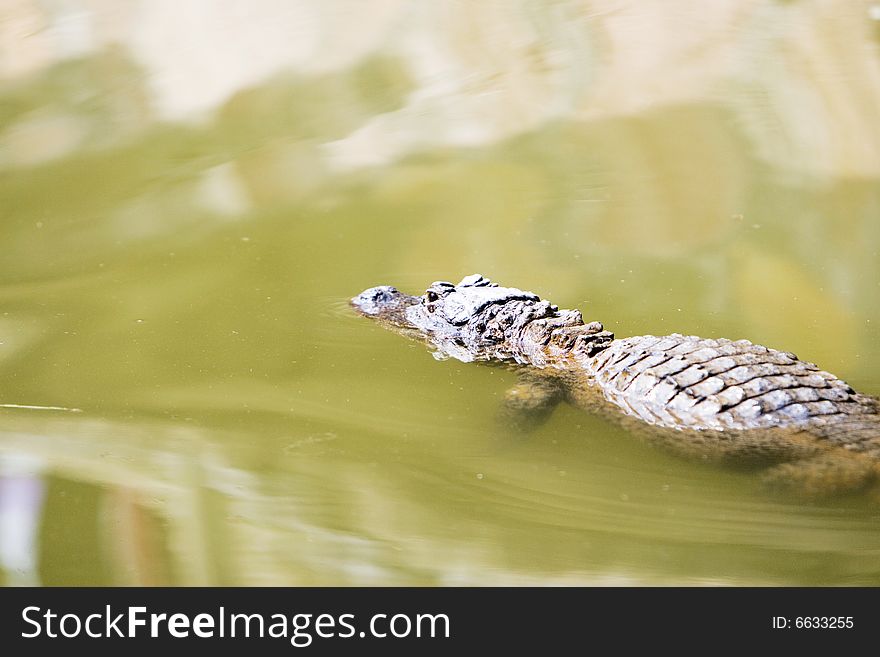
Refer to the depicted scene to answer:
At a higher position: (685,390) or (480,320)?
(480,320)

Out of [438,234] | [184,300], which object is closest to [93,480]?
[184,300]

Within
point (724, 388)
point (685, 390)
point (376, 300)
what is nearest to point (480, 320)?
point (376, 300)

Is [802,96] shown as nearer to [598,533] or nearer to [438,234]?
[438,234]

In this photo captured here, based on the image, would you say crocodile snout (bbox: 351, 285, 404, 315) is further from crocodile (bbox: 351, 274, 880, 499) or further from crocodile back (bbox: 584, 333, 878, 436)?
crocodile back (bbox: 584, 333, 878, 436)

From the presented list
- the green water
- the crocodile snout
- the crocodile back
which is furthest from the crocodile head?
the crocodile back

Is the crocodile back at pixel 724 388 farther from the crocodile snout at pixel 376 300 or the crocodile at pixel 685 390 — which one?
the crocodile snout at pixel 376 300

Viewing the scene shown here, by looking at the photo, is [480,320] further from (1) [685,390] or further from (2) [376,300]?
(1) [685,390]
